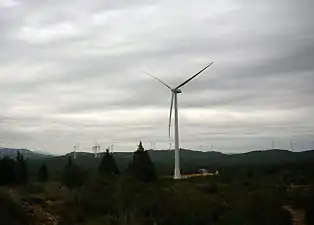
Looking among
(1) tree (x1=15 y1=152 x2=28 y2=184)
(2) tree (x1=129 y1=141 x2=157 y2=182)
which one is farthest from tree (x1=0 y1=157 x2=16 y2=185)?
(2) tree (x1=129 y1=141 x2=157 y2=182)

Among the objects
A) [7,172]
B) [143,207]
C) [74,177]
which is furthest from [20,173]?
[143,207]

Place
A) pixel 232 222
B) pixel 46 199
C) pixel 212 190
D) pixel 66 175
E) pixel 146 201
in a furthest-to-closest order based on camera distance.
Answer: pixel 66 175 → pixel 212 190 → pixel 46 199 → pixel 146 201 → pixel 232 222

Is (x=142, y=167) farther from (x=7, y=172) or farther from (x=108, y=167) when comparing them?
(x=7, y=172)

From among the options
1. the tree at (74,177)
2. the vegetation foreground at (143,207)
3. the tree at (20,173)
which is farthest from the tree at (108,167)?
the vegetation foreground at (143,207)

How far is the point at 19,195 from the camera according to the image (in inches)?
1642

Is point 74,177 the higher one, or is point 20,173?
point 20,173

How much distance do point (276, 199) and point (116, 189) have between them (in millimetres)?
11963

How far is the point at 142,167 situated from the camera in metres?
62.1

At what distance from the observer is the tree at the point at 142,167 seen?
200 ft

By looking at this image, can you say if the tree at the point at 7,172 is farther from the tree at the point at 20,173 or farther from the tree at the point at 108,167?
the tree at the point at 108,167

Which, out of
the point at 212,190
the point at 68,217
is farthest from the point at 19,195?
the point at 212,190

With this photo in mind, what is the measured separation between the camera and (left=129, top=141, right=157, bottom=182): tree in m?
61.1

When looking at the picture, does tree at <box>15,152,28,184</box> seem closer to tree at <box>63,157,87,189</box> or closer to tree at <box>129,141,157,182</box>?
tree at <box>63,157,87,189</box>

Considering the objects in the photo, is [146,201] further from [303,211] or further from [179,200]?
[303,211]
